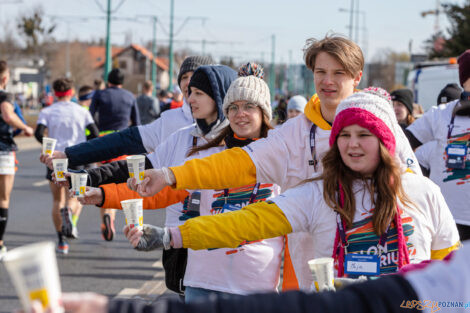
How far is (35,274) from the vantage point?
1384 millimetres

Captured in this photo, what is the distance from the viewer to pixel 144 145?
5059 millimetres

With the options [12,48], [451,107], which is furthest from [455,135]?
[12,48]

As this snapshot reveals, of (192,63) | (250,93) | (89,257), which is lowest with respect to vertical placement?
(89,257)

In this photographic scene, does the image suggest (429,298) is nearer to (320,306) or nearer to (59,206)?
(320,306)

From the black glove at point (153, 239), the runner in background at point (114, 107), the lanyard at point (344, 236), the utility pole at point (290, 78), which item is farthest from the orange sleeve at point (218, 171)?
the utility pole at point (290, 78)

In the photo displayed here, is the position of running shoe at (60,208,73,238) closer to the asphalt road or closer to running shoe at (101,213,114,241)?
the asphalt road

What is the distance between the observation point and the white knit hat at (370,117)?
2.99 meters

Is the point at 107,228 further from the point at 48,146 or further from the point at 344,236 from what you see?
the point at 344,236

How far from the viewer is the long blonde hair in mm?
2852

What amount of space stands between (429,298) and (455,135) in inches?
158

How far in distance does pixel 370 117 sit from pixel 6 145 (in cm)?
695

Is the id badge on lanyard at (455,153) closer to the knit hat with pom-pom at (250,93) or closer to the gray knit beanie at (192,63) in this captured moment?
the knit hat with pom-pom at (250,93)

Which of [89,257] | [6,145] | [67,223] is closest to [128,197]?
[89,257]

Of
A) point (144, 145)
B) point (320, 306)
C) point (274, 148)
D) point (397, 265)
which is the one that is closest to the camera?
point (320, 306)
